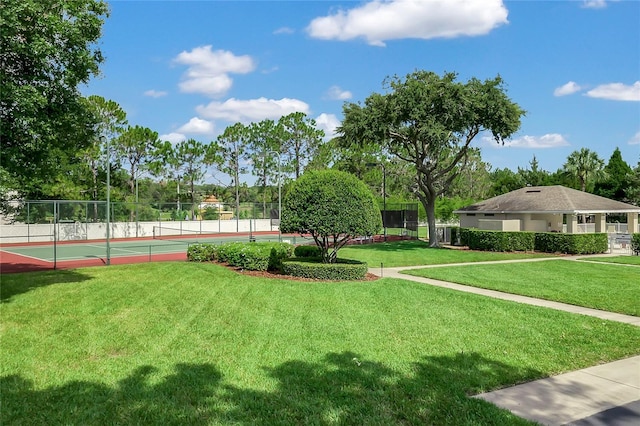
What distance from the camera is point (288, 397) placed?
17.9 feet

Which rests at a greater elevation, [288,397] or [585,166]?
[585,166]

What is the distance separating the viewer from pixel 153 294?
12.1 metres

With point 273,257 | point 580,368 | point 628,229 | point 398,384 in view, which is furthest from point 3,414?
point 628,229

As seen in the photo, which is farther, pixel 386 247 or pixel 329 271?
pixel 386 247

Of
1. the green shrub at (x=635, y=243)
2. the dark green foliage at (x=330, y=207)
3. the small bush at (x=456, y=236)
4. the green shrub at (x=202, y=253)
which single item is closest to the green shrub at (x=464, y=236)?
the small bush at (x=456, y=236)

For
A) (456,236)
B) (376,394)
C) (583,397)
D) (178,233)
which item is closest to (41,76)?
(376,394)

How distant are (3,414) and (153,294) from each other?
7046mm

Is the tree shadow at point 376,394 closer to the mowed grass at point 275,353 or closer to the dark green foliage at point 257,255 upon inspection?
the mowed grass at point 275,353

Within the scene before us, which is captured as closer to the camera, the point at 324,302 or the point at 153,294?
the point at 324,302

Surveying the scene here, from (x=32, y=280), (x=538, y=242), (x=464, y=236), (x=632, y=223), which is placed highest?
(x=632, y=223)

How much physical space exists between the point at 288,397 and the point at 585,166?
59267mm

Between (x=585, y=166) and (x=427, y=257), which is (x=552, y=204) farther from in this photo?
(x=585, y=166)

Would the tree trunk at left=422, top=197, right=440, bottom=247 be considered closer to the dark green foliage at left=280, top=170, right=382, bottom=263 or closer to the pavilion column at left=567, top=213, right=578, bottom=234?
the pavilion column at left=567, top=213, right=578, bottom=234

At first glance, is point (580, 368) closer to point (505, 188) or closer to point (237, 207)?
point (237, 207)
